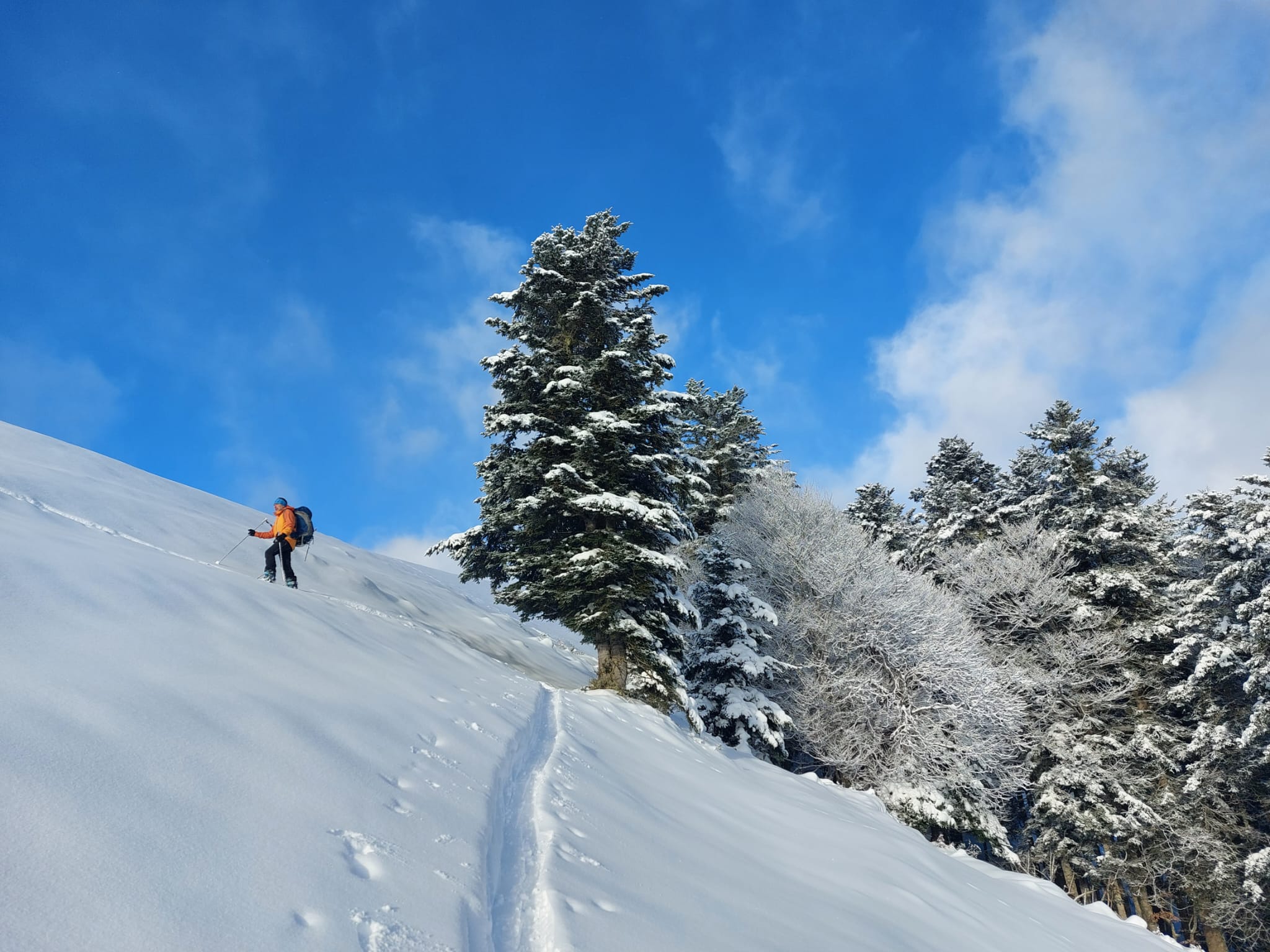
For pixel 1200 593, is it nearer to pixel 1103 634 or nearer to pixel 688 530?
pixel 1103 634

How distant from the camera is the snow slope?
260 centimetres

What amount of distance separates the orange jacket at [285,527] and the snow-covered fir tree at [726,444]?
53.0 feet

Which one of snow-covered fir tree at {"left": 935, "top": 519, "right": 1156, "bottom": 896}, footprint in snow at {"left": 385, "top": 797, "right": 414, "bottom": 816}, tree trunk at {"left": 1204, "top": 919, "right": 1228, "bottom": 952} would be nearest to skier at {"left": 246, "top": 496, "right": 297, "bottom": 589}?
footprint in snow at {"left": 385, "top": 797, "right": 414, "bottom": 816}

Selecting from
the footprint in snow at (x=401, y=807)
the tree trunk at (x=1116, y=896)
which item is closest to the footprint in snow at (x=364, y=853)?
the footprint in snow at (x=401, y=807)

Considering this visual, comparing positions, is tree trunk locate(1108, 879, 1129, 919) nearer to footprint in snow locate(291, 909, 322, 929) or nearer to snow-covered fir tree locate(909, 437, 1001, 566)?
snow-covered fir tree locate(909, 437, 1001, 566)

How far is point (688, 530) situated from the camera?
14156 mm

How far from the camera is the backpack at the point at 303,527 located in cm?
1191

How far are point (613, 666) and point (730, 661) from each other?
16.7ft

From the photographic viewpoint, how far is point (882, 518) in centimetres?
3142

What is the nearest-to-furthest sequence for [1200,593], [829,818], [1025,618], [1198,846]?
[829,818] → [1200,593] → [1198,846] → [1025,618]

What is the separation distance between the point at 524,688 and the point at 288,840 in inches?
292

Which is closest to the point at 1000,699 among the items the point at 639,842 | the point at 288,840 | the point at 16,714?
the point at 639,842

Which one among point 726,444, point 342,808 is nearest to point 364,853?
point 342,808

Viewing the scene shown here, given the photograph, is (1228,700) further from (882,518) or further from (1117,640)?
(882,518)
